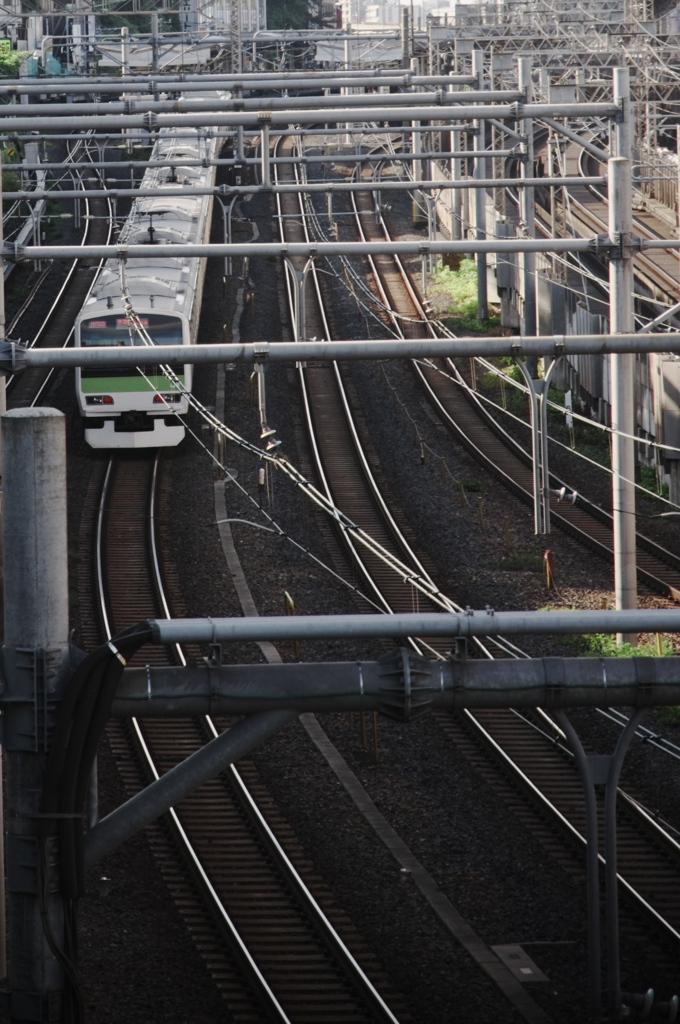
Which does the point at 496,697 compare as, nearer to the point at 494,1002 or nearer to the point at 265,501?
the point at 494,1002

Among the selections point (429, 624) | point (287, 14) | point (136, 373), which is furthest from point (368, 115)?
point (287, 14)

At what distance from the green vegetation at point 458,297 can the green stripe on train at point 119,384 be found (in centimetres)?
1015

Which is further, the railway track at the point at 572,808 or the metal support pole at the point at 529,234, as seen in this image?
the metal support pole at the point at 529,234

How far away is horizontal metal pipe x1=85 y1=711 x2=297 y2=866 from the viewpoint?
6.65 metres

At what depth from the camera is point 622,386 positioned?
48.4ft

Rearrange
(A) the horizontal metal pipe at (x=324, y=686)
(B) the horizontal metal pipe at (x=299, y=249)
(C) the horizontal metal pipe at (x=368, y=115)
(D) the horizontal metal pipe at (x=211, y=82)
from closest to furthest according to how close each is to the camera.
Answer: (A) the horizontal metal pipe at (x=324, y=686) → (B) the horizontal metal pipe at (x=299, y=249) → (C) the horizontal metal pipe at (x=368, y=115) → (D) the horizontal metal pipe at (x=211, y=82)

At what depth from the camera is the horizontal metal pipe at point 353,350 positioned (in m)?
10.1

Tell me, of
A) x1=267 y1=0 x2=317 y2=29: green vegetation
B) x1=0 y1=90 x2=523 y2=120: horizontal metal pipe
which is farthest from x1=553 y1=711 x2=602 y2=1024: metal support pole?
x1=267 y1=0 x2=317 y2=29: green vegetation

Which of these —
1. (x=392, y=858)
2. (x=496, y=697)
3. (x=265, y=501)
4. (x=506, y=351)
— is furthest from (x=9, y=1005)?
(x=265, y=501)

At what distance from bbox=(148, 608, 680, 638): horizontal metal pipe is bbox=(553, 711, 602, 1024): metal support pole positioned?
0.86 meters

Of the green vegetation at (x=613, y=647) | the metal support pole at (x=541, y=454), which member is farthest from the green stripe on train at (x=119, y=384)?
the green vegetation at (x=613, y=647)

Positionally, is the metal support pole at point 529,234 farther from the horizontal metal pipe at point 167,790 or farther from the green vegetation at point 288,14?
the green vegetation at point 288,14

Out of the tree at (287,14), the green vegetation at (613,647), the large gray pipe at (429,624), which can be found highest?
the tree at (287,14)

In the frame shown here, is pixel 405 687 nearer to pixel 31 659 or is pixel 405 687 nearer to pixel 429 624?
pixel 429 624
